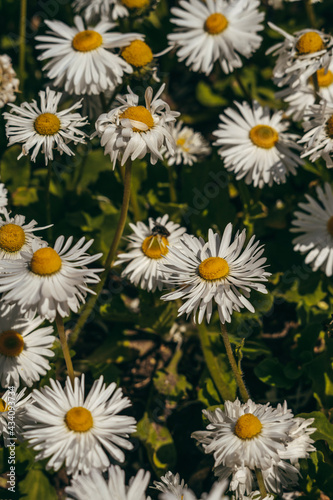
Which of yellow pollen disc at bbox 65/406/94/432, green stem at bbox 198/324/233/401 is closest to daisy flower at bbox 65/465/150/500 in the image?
yellow pollen disc at bbox 65/406/94/432

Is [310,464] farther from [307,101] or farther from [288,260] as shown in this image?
[307,101]

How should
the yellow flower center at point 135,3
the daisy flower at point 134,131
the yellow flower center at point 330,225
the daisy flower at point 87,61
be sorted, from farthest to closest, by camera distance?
1. the yellow flower center at point 135,3
2. the daisy flower at point 87,61
3. the yellow flower center at point 330,225
4. the daisy flower at point 134,131

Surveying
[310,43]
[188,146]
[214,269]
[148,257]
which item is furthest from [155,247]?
[310,43]

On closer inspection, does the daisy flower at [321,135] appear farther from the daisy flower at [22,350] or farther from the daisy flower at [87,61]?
the daisy flower at [22,350]

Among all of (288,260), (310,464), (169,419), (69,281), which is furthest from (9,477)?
(288,260)

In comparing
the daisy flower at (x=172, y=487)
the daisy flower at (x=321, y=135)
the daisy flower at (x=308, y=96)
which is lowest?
the daisy flower at (x=172, y=487)

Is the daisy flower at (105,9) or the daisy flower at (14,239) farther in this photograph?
the daisy flower at (105,9)

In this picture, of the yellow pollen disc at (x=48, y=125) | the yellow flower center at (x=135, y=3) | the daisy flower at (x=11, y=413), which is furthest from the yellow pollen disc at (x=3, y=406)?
the yellow flower center at (x=135, y=3)
